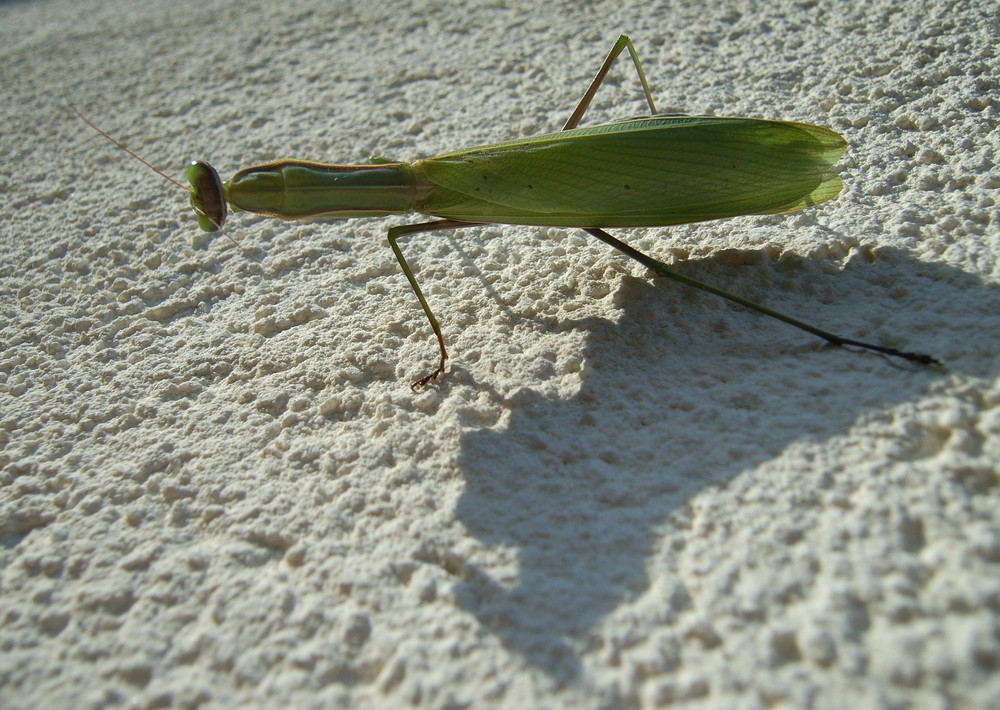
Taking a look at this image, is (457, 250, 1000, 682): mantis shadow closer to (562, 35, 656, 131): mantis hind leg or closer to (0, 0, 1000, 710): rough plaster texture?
(0, 0, 1000, 710): rough plaster texture

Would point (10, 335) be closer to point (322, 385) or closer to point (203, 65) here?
point (322, 385)

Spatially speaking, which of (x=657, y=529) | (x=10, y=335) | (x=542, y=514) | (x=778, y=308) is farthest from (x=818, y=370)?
(x=10, y=335)

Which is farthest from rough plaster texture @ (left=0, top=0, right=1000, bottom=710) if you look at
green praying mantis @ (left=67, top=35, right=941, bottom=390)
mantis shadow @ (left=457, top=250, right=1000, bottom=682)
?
green praying mantis @ (left=67, top=35, right=941, bottom=390)

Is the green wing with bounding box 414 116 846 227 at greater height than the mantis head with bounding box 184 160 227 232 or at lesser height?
lesser

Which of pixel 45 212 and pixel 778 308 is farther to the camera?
pixel 45 212

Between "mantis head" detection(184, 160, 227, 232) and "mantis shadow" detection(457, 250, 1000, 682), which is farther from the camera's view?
"mantis head" detection(184, 160, 227, 232)

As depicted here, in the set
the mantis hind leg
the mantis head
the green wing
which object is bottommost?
the green wing

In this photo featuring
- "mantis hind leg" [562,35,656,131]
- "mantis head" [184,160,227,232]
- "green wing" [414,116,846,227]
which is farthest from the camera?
"mantis hind leg" [562,35,656,131]

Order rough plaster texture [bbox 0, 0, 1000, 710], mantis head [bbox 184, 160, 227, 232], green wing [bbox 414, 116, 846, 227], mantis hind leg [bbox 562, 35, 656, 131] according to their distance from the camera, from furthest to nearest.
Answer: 1. mantis hind leg [bbox 562, 35, 656, 131]
2. mantis head [bbox 184, 160, 227, 232]
3. green wing [bbox 414, 116, 846, 227]
4. rough plaster texture [bbox 0, 0, 1000, 710]
